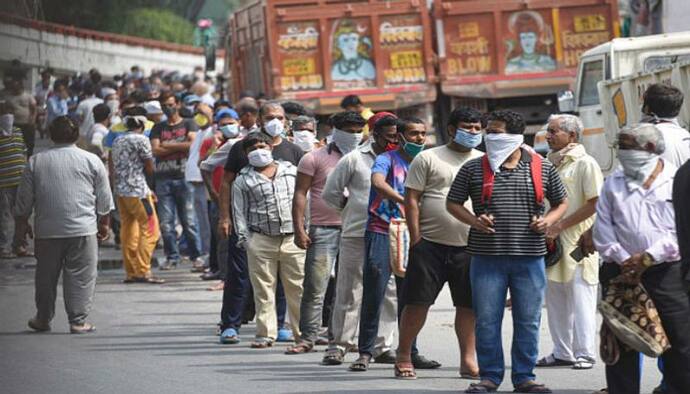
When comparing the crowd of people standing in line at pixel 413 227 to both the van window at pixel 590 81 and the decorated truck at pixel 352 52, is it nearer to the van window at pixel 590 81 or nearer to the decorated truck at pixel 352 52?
the van window at pixel 590 81

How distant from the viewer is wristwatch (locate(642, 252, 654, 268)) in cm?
884

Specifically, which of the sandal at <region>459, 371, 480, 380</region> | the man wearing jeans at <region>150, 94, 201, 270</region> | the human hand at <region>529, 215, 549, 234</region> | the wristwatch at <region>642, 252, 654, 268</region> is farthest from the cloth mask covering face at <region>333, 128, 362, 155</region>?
the man wearing jeans at <region>150, 94, 201, 270</region>

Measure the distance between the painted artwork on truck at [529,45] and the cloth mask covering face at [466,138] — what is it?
15.2m

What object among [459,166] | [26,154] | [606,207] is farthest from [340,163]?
[26,154]

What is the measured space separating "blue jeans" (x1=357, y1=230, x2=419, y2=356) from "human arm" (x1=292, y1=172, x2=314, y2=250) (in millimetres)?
900

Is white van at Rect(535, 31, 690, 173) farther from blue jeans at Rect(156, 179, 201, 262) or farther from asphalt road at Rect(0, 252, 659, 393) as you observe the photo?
asphalt road at Rect(0, 252, 659, 393)

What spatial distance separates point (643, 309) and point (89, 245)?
6.26 metres

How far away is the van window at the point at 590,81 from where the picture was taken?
21516 mm

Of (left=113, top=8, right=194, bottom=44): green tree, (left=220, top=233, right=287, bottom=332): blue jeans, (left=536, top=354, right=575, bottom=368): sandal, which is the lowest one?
(left=536, top=354, right=575, bottom=368): sandal

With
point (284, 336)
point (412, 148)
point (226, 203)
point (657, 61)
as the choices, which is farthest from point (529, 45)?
point (412, 148)

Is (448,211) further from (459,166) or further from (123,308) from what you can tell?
(123,308)

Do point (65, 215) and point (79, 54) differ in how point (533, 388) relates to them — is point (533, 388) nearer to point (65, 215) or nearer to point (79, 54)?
point (65, 215)

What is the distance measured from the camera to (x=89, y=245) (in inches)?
A: 546

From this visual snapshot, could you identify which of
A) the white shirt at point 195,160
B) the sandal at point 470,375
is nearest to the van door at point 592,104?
the white shirt at point 195,160
